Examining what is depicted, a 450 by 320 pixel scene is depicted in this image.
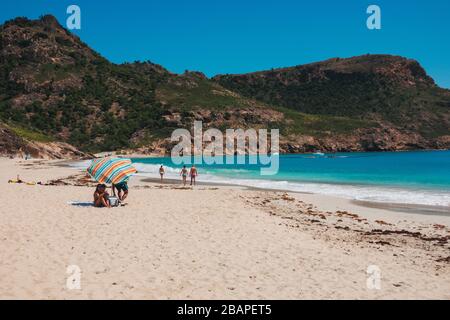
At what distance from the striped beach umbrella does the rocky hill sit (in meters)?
87.2

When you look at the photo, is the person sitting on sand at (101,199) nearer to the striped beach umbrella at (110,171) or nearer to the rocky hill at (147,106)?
the striped beach umbrella at (110,171)

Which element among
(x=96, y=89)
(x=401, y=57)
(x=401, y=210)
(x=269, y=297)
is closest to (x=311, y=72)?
(x=401, y=57)

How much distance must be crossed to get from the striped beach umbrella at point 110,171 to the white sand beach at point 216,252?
1234 millimetres

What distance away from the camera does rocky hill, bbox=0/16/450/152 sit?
113m

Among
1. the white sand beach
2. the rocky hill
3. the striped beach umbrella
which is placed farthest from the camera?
the rocky hill

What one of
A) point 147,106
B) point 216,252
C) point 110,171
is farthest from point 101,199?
point 147,106

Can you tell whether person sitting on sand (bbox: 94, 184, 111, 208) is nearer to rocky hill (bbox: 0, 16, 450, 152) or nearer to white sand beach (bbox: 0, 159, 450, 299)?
white sand beach (bbox: 0, 159, 450, 299)

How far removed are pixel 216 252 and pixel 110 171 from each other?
8.50m

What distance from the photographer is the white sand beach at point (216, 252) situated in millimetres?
7555

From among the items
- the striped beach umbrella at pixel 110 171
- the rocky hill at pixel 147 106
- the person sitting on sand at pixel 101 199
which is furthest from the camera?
the rocky hill at pixel 147 106

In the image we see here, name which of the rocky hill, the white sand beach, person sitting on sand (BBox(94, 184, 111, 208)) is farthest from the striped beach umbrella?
the rocky hill

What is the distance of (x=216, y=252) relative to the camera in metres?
10.1

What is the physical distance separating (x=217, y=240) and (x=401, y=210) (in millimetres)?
10852

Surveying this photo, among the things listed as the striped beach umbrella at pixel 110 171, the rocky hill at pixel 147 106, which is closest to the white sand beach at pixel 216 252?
the striped beach umbrella at pixel 110 171
